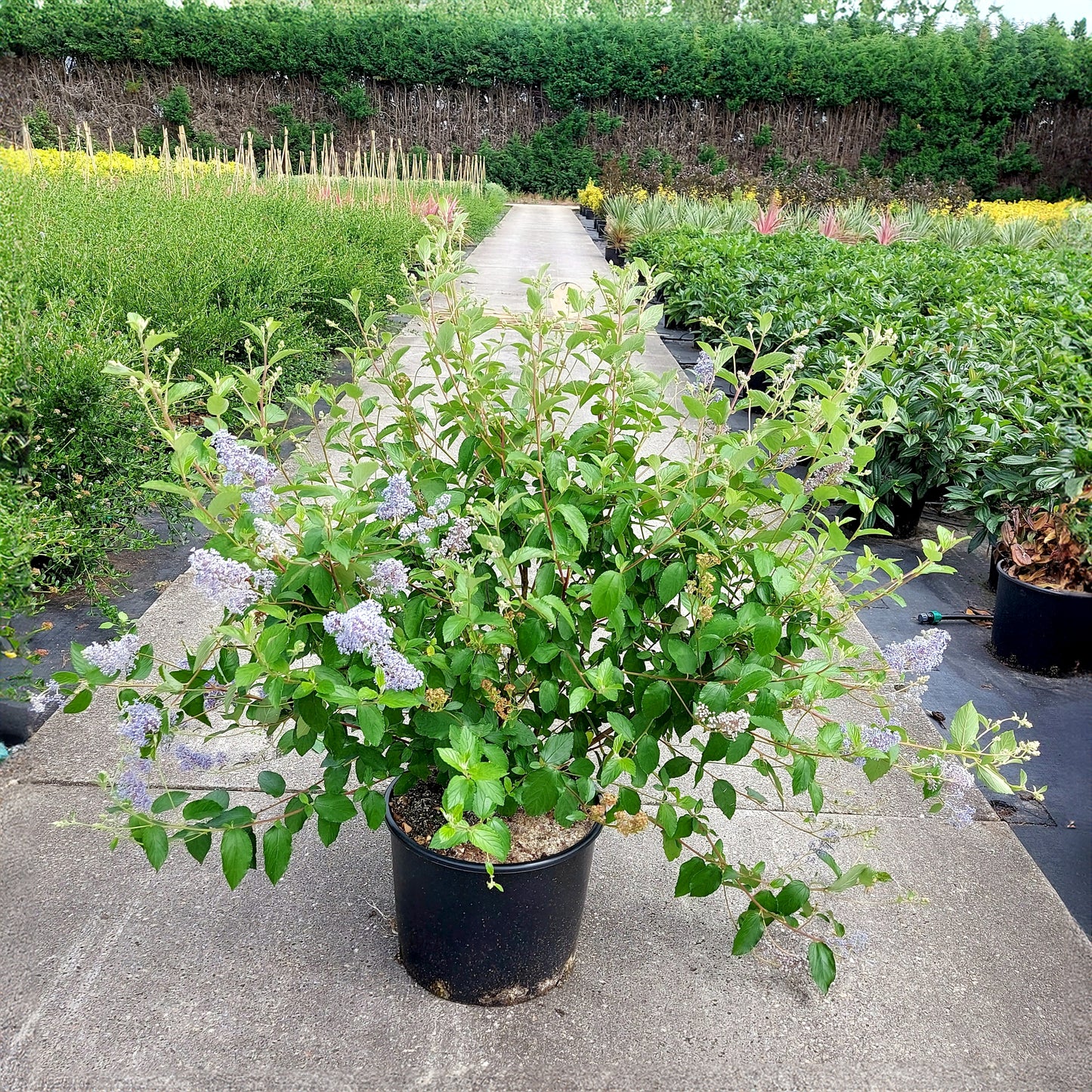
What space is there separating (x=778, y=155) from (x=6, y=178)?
26.0 m

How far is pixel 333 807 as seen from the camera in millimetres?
1636

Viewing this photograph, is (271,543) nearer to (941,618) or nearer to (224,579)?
(224,579)

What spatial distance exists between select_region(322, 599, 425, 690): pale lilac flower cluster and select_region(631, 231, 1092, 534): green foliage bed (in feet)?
4.45

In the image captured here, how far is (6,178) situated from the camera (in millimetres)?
7719

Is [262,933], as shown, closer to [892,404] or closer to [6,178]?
[892,404]

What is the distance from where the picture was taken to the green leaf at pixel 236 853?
1.57 meters

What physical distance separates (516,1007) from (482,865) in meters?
0.46

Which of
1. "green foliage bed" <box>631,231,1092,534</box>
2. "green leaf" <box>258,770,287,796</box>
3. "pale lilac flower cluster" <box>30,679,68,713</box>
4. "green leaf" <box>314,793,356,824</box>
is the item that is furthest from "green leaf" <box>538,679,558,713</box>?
"pale lilac flower cluster" <box>30,679,68,713</box>

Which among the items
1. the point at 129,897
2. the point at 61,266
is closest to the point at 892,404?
the point at 129,897

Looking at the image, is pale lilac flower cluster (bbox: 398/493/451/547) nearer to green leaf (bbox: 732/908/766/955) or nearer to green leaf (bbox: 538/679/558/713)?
green leaf (bbox: 538/679/558/713)

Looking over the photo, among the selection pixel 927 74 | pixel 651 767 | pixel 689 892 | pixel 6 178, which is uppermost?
pixel 927 74

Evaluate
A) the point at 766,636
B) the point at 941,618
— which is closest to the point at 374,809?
the point at 766,636

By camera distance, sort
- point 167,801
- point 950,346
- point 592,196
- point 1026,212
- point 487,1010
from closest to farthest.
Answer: point 167,801
point 487,1010
point 950,346
point 1026,212
point 592,196

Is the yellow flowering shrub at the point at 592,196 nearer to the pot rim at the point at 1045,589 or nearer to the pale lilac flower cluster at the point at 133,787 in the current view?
the pot rim at the point at 1045,589
